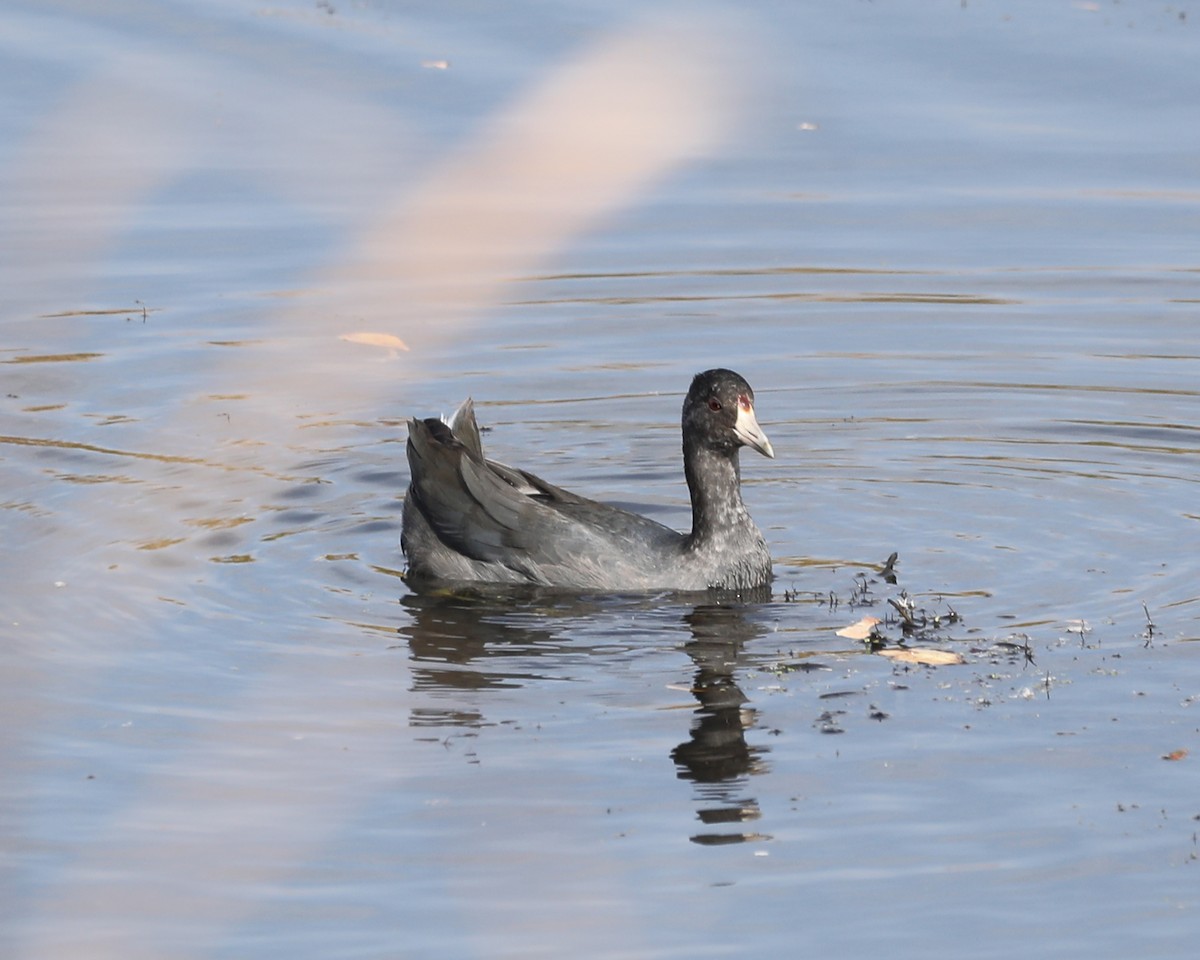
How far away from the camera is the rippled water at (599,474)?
7262mm

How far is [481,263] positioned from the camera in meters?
16.2

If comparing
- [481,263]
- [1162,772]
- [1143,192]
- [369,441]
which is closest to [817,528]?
[369,441]

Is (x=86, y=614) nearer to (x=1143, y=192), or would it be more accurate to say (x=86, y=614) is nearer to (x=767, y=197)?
(x=767, y=197)

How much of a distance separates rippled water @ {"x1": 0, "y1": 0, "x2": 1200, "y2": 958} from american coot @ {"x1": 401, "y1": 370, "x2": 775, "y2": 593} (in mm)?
247

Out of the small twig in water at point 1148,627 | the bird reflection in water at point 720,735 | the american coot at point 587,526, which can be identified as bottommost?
the bird reflection in water at point 720,735

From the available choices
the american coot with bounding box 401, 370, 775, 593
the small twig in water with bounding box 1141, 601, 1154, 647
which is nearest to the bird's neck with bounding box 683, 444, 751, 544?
the american coot with bounding box 401, 370, 775, 593

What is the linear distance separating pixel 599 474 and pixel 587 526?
175 cm

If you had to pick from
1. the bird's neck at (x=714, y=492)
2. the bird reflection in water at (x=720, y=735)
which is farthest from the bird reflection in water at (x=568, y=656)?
the bird's neck at (x=714, y=492)

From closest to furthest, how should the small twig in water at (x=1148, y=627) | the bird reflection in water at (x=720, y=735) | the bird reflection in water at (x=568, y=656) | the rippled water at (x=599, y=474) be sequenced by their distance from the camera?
the rippled water at (x=599, y=474), the bird reflection in water at (x=720, y=735), the bird reflection in water at (x=568, y=656), the small twig in water at (x=1148, y=627)

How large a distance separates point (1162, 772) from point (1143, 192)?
31.7 feet

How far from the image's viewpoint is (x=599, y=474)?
12.4 metres

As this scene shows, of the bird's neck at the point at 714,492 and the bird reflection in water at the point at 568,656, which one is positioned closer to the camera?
the bird reflection in water at the point at 568,656

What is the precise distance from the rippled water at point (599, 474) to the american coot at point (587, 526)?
247mm

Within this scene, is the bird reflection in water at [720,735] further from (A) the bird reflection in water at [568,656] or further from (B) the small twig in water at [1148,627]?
(B) the small twig in water at [1148,627]
